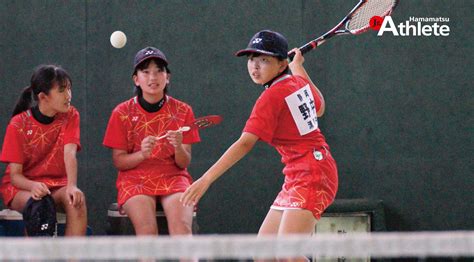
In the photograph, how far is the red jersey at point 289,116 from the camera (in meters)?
4.38

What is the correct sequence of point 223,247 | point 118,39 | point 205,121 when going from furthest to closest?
point 118,39 < point 205,121 < point 223,247

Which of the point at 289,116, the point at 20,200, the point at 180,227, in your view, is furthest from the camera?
the point at 20,200

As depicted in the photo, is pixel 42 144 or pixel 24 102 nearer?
pixel 42 144

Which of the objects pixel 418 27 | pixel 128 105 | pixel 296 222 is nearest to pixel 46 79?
pixel 128 105

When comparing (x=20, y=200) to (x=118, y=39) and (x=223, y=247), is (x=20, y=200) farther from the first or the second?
(x=223, y=247)

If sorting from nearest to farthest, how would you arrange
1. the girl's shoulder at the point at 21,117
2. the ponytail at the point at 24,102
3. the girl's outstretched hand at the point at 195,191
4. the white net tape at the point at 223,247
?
the white net tape at the point at 223,247 < the girl's outstretched hand at the point at 195,191 < the girl's shoulder at the point at 21,117 < the ponytail at the point at 24,102

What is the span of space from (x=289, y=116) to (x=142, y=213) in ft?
3.54

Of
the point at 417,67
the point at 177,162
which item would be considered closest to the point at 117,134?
the point at 177,162

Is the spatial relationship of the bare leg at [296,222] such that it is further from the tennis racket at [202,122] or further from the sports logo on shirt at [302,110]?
the tennis racket at [202,122]

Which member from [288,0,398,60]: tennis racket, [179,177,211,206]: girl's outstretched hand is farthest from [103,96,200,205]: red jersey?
[179,177,211,206]: girl's outstretched hand

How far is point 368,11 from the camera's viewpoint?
5.52m

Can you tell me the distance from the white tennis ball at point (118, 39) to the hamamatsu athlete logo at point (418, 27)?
1.51 metres

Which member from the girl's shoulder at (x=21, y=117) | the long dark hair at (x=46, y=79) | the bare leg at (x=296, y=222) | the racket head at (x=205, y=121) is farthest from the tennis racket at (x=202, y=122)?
the bare leg at (x=296, y=222)

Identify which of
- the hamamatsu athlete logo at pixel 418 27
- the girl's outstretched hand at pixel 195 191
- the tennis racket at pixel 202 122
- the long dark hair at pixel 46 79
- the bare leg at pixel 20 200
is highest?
the hamamatsu athlete logo at pixel 418 27
